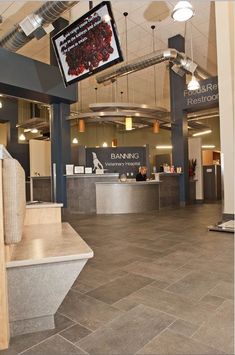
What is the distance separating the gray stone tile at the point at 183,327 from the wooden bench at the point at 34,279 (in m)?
0.72

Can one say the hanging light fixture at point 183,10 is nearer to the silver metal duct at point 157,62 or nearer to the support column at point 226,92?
the support column at point 226,92

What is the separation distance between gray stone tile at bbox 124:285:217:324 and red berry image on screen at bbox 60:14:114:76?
3.29 m

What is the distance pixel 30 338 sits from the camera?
5.21 ft

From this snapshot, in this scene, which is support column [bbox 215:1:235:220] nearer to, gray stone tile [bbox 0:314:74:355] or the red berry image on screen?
the red berry image on screen

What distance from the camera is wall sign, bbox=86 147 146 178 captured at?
9.25 metres

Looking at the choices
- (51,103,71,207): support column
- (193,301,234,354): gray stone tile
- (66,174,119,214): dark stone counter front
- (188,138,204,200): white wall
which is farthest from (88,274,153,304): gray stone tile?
(188,138,204,200): white wall

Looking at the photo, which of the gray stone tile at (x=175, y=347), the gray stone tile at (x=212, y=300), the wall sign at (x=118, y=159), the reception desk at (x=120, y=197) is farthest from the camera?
the wall sign at (x=118, y=159)

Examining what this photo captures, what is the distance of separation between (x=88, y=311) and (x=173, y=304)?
2.12 feet

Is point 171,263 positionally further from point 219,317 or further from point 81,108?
point 81,108

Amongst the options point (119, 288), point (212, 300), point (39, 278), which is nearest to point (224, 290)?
point (212, 300)

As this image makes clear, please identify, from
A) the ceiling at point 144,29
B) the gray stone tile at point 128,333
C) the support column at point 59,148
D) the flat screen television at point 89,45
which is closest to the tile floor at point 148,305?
the gray stone tile at point 128,333

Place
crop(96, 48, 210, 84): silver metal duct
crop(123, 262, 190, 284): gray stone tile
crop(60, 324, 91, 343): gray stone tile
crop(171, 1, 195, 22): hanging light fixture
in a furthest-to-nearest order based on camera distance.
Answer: crop(96, 48, 210, 84): silver metal duct, crop(171, 1, 195, 22): hanging light fixture, crop(123, 262, 190, 284): gray stone tile, crop(60, 324, 91, 343): gray stone tile

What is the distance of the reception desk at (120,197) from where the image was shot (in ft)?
23.9

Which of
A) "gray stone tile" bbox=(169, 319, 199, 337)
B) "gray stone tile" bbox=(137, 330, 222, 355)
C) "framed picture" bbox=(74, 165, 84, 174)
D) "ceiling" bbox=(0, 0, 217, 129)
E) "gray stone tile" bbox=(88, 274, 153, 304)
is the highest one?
"ceiling" bbox=(0, 0, 217, 129)
